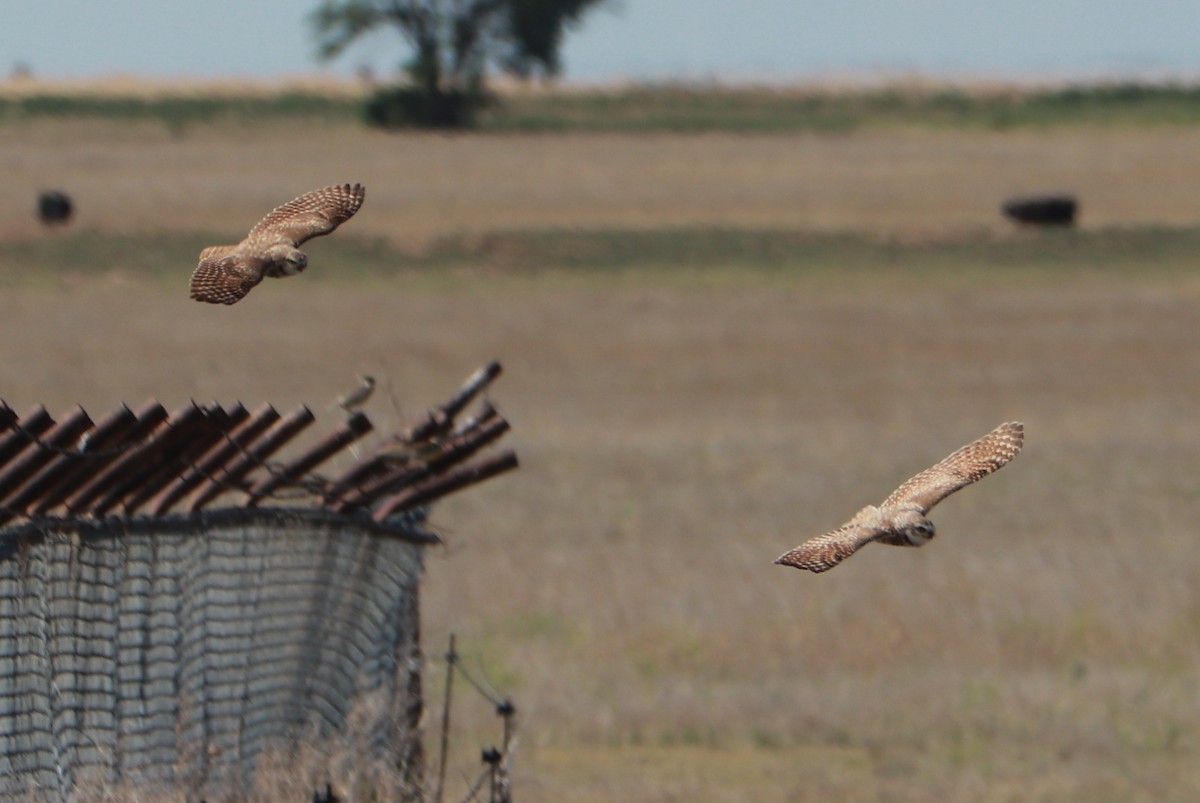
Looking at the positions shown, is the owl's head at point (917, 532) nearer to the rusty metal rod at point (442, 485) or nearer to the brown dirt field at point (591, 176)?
the rusty metal rod at point (442, 485)

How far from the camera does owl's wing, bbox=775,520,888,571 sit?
192 inches

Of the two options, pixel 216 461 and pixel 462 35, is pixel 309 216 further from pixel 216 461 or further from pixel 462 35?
pixel 462 35

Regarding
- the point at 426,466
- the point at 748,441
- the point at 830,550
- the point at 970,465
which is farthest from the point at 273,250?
the point at 748,441

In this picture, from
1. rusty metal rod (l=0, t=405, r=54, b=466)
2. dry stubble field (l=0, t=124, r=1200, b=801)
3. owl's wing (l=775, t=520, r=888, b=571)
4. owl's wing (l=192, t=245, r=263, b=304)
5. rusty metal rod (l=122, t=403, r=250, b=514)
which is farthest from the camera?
dry stubble field (l=0, t=124, r=1200, b=801)

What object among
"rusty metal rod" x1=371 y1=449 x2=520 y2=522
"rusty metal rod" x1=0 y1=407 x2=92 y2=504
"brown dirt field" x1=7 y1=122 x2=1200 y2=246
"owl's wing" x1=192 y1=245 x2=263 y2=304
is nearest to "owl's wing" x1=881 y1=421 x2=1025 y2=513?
"rusty metal rod" x1=371 y1=449 x2=520 y2=522

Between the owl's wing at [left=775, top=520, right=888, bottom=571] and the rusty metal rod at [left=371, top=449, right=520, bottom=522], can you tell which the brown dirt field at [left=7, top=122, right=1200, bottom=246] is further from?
the owl's wing at [left=775, top=520, right=888, bottom=571]

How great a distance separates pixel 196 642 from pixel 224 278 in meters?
1.13

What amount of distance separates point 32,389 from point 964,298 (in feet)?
48.0

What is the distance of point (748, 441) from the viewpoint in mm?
20344

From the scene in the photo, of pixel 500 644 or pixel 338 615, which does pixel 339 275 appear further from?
pixel 338 615

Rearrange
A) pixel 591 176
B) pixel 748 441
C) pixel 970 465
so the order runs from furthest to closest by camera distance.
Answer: pixel 591 176
pixel 748 441
pixel 970 465

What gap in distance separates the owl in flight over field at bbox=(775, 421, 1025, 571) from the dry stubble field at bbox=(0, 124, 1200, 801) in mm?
2295

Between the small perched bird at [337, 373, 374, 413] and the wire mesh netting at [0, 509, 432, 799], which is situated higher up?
the small perched bird at [337, 373, 374, 413]

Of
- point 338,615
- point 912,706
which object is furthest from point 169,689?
point 912,706
